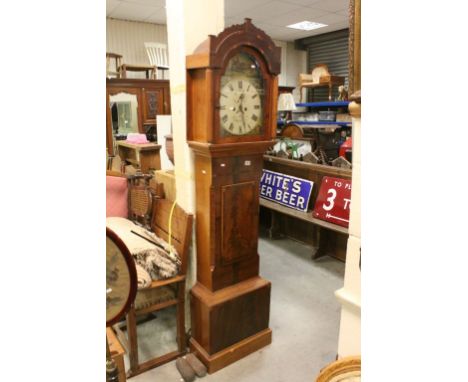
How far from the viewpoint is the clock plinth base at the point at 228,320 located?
6.91 ft

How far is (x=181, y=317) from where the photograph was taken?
7.30 ft

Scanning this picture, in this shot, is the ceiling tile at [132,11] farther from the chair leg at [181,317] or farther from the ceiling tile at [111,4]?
the chair leg at [181,317]

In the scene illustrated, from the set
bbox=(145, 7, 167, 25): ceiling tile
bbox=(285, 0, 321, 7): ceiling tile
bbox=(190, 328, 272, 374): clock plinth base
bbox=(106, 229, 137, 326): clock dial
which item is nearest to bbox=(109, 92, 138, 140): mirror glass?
bbox=(145, 7, 167, 25): ceiling tile

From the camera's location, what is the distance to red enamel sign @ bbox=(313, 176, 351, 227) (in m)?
3.28

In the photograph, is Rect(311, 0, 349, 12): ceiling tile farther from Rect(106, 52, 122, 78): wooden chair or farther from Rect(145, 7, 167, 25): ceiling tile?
Rect(106, 52, 122, 78): wooden chair

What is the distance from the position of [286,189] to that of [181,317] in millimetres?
2136

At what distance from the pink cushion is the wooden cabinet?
2.46m

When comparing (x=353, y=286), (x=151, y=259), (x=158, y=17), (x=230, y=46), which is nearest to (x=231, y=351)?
(x=151, y=259)

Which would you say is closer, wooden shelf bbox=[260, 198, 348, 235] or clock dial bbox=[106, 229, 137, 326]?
clock dial bbox=[106, 229, 137, 326]

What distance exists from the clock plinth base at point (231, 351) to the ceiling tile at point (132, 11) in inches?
211
